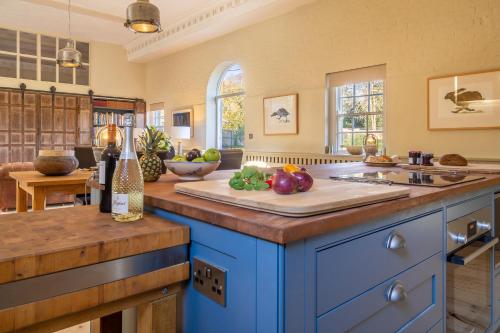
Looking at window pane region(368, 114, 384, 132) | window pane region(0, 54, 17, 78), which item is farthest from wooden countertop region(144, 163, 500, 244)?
window pane region(0, 54, 17, 78)

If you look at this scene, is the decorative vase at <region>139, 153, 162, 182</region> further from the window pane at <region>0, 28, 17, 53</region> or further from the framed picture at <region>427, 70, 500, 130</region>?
the window pane at <region>0, 28, 17, 53</region>

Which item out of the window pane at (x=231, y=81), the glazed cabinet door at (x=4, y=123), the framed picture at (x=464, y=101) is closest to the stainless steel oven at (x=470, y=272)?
the framed picture at (x=464, y=101)

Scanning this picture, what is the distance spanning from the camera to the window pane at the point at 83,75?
796cm

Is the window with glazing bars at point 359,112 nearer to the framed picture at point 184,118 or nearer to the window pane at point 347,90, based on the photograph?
the window pane at point 347,90

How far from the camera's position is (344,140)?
496 centimetres

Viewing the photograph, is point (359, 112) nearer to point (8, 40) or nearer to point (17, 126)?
point (17, 126)

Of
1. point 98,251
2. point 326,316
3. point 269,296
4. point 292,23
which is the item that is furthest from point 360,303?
point 292,23

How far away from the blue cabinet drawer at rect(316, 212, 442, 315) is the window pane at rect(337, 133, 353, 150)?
3.83m

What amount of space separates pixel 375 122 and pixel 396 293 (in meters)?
3.94

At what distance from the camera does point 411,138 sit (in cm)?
412

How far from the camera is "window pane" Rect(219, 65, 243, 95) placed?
6.64 metres

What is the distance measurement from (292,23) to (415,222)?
4.82 meters

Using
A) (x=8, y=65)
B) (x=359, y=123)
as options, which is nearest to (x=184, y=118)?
(x=8, y=65)

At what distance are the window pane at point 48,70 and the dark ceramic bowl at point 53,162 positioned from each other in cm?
528
